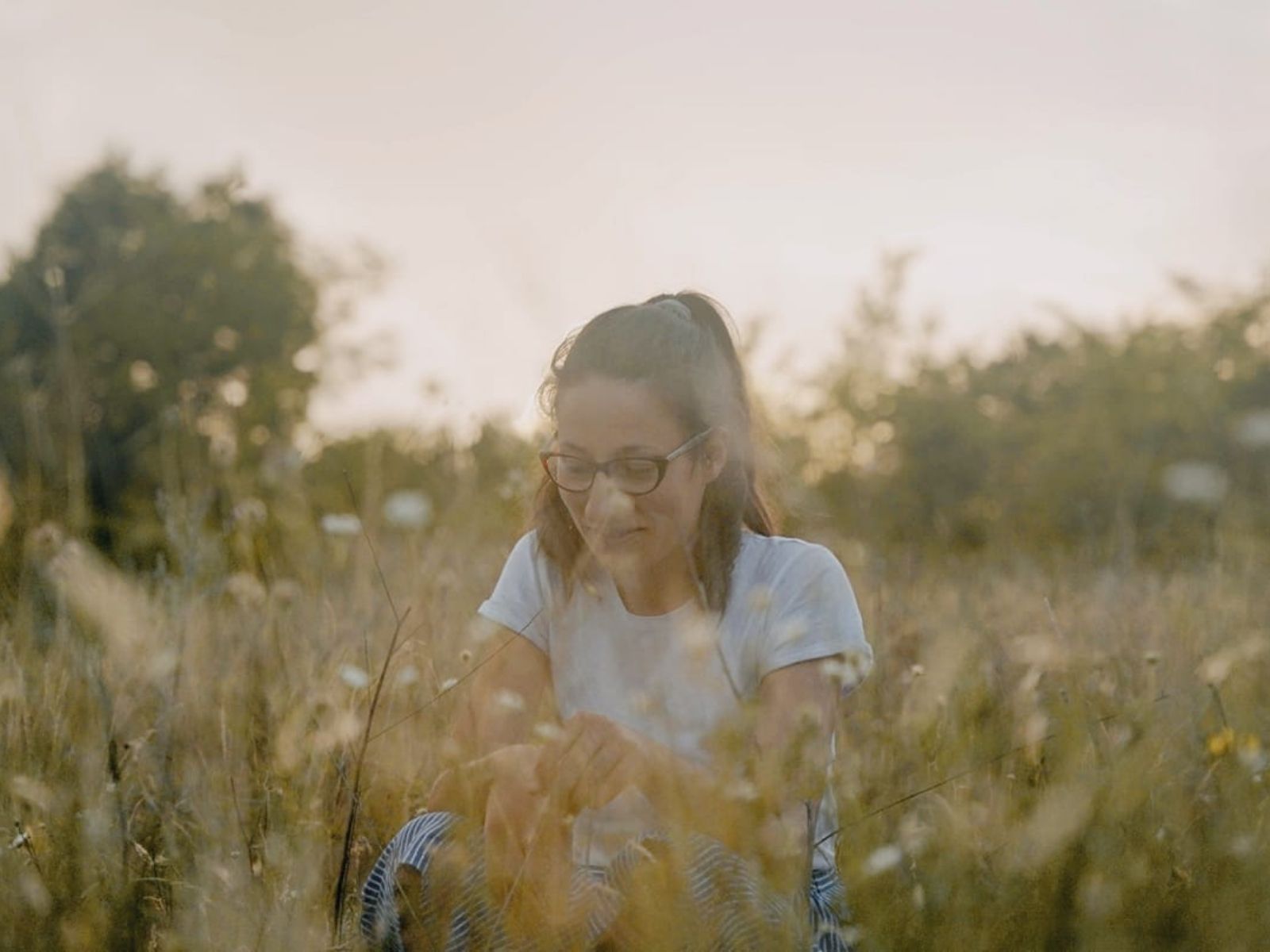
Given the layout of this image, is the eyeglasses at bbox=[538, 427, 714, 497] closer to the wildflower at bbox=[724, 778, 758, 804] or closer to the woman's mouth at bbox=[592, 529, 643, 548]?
the woman's mouth at bbox=[592, 529, 643, 548]

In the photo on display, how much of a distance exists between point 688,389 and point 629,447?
213mm

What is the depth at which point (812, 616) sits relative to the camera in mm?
2404

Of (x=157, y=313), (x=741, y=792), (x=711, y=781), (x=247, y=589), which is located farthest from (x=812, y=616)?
(x=157, y=313)

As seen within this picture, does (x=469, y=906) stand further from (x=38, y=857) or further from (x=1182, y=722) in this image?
(x=1182, y=722)

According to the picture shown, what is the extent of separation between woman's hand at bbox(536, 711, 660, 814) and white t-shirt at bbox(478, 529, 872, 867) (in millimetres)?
505

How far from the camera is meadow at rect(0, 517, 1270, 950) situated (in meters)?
1.75

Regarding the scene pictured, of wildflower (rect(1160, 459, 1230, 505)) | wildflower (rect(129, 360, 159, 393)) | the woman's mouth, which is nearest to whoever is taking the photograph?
the woman's mouth

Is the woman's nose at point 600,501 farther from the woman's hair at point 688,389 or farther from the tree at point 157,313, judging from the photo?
the tree at point 157,313

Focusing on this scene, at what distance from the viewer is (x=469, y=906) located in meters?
1.89

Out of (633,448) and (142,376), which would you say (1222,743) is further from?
(142,376)

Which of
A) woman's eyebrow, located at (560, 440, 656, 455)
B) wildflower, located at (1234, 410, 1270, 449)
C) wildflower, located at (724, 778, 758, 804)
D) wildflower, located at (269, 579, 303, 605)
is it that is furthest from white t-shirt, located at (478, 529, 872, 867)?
wildflower, located at (1234, 410, 1270, 449)

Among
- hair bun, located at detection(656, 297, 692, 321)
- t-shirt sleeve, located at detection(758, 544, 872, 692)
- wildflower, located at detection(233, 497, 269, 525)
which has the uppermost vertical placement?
hair bun, located at detection(656, 297, 692, 321)

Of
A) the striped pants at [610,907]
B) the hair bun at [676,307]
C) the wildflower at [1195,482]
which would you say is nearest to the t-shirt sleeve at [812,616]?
the striped pants at [610,907]

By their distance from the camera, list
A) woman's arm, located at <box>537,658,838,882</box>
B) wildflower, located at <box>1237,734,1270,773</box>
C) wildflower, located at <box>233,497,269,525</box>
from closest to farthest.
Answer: woman's arm, located at <box>537,658,838,882</box>, wildflower, located at <box>1237,734,1270,773</box>, wildflower, located at <box>233,497,269,525</box>
